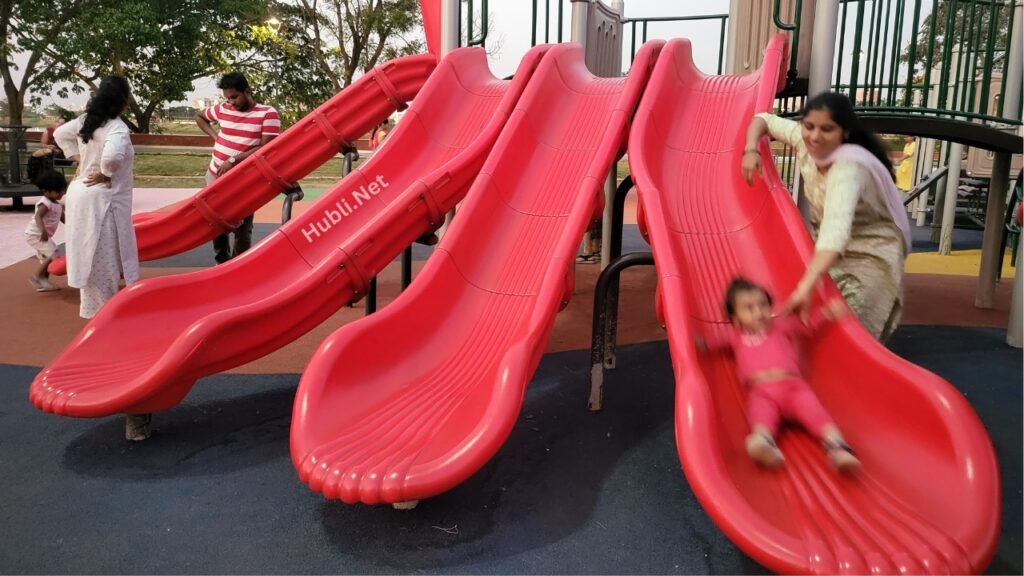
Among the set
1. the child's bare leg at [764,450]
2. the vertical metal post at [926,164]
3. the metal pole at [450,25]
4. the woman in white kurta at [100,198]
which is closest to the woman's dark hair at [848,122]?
the child's bare leg at [764,450]

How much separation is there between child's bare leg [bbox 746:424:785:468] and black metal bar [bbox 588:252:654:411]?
1095 millimetres

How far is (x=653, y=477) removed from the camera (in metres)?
2.79

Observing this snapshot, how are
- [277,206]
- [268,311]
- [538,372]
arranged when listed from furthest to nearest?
1. [277,206]
2. [538,372]
3. [268,311]

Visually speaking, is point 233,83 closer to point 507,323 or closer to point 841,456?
point 507,323

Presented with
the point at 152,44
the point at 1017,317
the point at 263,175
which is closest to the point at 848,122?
the point at 1017,317

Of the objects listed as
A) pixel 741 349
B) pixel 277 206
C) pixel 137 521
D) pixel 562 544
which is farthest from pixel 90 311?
pixel 277 206

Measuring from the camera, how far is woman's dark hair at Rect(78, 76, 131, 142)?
12.9ft

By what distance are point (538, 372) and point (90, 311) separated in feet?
9.19

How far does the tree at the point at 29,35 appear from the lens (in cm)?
1636

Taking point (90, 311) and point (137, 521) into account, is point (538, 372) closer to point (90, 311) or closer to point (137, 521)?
point (137, 521)

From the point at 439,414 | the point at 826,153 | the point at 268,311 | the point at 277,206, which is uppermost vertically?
the point at 826,153

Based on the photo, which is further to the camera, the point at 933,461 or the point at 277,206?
the point at 277,206

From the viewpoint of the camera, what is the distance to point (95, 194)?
13.5 ft
